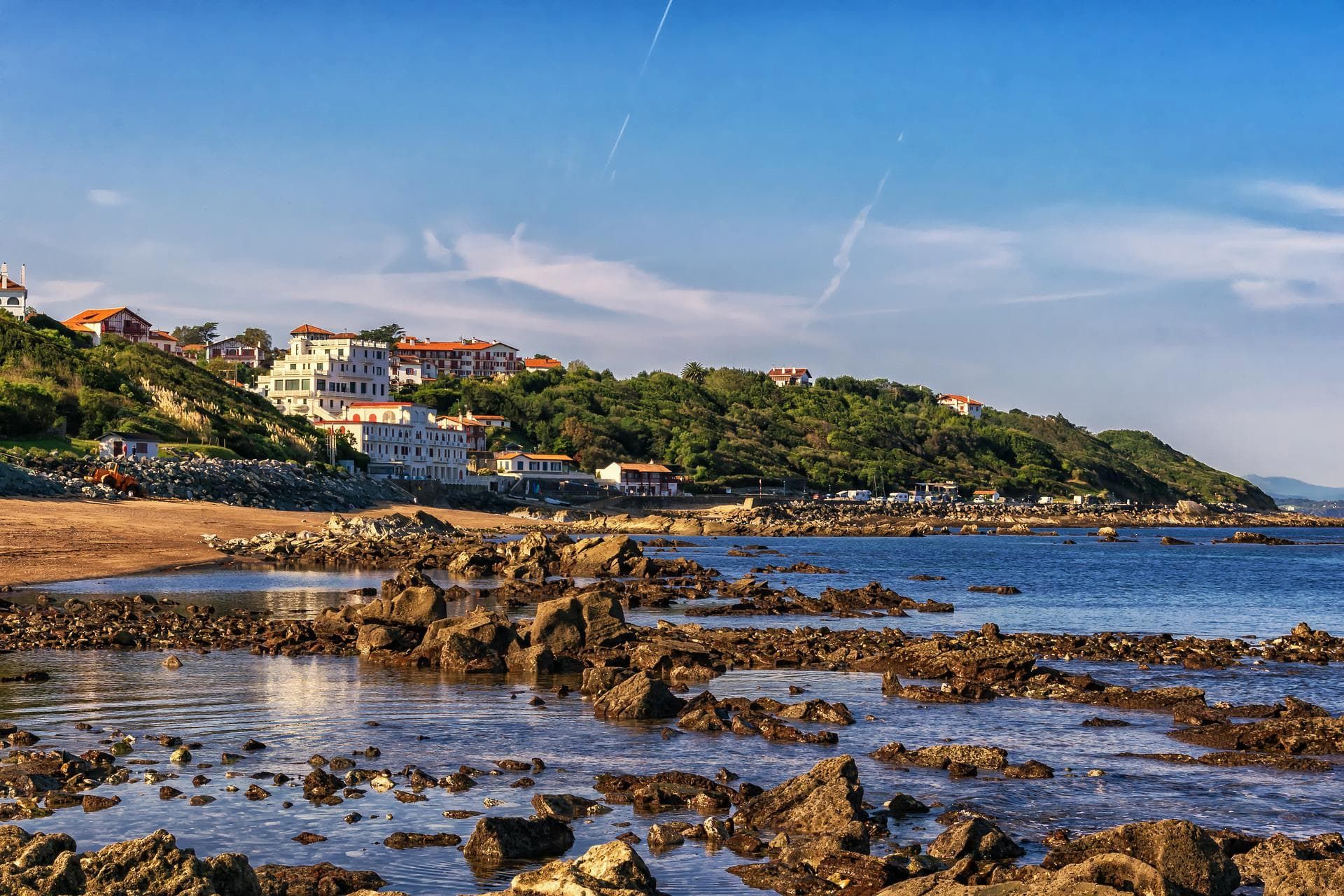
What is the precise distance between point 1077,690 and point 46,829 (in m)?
20.7

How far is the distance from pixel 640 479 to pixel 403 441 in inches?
1438

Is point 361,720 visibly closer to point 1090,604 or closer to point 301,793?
point 301,793

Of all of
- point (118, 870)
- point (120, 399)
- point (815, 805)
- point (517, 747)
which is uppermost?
point (120, 399)

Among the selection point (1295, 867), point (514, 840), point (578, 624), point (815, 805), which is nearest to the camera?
point (1295, 867)

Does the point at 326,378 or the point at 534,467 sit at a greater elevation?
the point at 326,378

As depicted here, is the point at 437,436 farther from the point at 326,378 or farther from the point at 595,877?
the point at 595,877

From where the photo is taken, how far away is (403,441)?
143875mm

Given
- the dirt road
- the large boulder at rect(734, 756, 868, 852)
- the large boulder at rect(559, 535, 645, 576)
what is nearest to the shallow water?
the large boulder at rect(734, 756, 868, 852)

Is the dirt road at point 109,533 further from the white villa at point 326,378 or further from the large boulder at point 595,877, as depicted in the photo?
the white villa at point 326,378

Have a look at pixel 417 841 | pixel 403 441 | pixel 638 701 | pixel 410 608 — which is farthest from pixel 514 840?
pixel 403 441

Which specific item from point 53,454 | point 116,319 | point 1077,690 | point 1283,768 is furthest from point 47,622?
point 116,319

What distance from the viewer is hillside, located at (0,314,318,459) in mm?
96188

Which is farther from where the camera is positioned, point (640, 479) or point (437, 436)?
point (640, 479)

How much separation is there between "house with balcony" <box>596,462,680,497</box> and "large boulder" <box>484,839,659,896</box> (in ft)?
491
